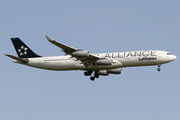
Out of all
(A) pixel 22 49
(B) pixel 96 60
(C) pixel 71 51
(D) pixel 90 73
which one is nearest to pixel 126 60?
(B) pixel 96 60

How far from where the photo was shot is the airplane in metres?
51.5

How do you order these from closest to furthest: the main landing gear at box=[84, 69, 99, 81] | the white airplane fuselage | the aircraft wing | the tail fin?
the aircraft wing → the white airplane fuselage → the main landing gear at box=[84, 69, 99, 81] → the tail fin

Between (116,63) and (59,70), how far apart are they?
1092 centimetres

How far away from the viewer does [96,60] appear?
52.9 m

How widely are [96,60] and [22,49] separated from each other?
15855mm

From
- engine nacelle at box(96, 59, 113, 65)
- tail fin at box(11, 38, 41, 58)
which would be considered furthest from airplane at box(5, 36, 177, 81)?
tail fin at box(11, 38, 41, 58)

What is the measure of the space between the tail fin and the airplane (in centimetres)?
65

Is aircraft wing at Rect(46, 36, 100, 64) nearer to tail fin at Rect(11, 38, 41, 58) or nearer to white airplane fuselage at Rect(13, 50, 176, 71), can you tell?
white airplane fuselage at Rect(13, 50, 176, 71)

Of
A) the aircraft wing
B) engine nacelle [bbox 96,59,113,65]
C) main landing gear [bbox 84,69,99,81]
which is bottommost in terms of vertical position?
main landing gear [bbox 84,69,99,81]

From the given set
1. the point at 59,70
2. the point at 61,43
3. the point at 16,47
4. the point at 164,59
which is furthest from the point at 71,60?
the point at 164,59

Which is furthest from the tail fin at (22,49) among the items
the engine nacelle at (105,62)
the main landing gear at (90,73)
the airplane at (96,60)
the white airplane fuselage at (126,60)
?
the engine nacelle at (105,62)

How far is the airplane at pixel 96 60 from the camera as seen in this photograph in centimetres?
5147

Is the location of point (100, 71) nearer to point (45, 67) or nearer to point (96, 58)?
point (96, 58)

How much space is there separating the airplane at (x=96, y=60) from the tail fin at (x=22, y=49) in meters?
0.65
